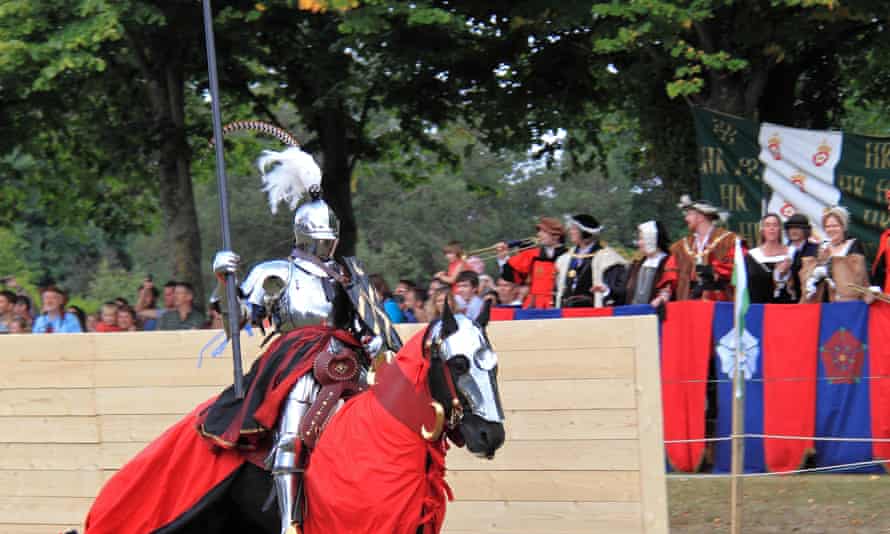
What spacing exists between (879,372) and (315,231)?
381cm

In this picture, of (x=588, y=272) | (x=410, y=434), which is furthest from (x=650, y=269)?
(x=410, y=434)

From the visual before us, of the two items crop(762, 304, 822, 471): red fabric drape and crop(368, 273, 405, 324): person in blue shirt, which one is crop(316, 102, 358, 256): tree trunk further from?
crop(762, 304, 822, 471): red fabric drape

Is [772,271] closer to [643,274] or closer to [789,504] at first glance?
[643,274]

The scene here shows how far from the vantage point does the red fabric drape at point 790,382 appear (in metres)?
8.02

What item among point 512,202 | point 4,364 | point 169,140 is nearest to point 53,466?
point 4,364

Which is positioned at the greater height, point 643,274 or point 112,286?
point 643,274

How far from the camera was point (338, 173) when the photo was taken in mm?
14492

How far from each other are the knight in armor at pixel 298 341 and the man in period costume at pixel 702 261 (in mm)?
3455

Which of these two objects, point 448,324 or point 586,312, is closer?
point 448,324

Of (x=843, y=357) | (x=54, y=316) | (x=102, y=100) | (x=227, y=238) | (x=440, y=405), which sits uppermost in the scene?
(x=102, y=100)

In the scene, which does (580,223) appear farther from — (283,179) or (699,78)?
(283,179)

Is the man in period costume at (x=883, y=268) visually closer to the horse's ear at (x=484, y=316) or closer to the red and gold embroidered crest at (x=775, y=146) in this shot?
the red and gold embroidered crest at (x=775, y=146)

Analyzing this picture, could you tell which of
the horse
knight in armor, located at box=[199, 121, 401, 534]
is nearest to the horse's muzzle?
the horse

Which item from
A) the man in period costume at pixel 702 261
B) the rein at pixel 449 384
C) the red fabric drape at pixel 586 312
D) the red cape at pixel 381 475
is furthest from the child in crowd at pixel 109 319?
the rein at pixel 449 384
